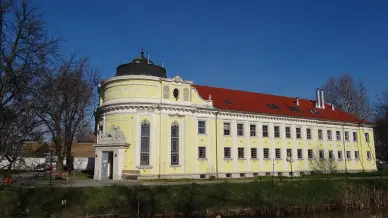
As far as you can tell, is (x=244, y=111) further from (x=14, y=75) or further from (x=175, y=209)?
(x=14, y=75)

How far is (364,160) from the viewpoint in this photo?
4722 cm

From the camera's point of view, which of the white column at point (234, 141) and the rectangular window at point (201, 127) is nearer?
the rectangular window at point (201, 127)

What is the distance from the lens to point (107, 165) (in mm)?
32188

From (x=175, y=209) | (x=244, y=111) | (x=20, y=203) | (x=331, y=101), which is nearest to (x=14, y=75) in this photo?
(x=20, y=203)

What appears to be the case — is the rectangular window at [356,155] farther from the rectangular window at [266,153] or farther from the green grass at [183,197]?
the green grass at [183,197]

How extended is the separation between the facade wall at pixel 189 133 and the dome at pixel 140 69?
1492 millimetres

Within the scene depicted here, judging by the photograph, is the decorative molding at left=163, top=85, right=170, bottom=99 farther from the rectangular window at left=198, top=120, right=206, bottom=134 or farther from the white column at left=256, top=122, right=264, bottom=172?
the white column at left=256, top=122, right=264, bottom=172

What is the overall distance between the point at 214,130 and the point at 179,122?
14.1 feet

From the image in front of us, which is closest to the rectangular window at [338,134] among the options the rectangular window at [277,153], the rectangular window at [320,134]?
the rectangular window at [320,134]

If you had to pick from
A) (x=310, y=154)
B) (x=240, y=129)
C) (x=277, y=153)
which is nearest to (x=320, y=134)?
(x=310, y=154)

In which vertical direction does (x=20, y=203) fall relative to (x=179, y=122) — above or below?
below

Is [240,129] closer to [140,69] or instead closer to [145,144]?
[145,144]

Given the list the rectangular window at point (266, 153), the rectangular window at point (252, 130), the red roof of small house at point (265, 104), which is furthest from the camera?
the rectangular window at point (266, 153)

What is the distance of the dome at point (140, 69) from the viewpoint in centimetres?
3372
